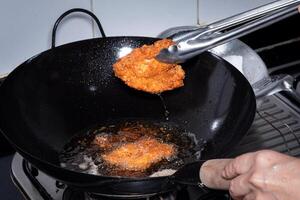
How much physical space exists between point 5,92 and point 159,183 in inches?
14.8

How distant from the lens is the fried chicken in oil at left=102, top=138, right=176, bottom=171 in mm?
910

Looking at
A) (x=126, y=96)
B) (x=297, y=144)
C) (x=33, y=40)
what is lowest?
(x=297, y=144)

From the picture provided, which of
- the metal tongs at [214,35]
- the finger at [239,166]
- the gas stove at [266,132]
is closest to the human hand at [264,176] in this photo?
the finger at [239,166]

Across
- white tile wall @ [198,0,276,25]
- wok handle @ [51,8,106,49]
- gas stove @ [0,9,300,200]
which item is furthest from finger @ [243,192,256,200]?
white tile wall @ [198,0,276,25]

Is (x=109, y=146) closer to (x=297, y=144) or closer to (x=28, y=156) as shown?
(x=28, y=156)

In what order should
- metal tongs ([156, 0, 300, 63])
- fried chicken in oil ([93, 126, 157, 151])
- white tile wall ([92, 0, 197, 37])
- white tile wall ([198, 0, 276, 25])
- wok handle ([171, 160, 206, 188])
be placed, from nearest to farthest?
wok handle ([171, 160, 206, 188]) < metal tongs ([156, 0, 300, 63]) < fried chicken in oil ([93, 126, 157, 151]) < white tile wall ([92, 0, 197, 37]) < white tile wall ([198, 0, 276, 25])

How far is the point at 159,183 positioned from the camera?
0.67 meters

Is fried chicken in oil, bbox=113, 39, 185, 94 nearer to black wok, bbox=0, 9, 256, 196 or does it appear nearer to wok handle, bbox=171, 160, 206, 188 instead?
black wok, bbox=0, 9, 256, 196

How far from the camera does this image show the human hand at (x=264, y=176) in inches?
20.9

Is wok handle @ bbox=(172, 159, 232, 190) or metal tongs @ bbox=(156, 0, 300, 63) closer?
wok handle @ bbox=(172, 159, 232, 190)

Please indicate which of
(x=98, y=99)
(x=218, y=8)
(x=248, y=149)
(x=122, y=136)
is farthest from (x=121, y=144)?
(x=218, y=8)

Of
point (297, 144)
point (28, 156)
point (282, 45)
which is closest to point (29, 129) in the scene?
point (28, 156)

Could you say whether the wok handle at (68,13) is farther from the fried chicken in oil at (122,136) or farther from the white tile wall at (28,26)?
the fried chicken in oil at (122,136)

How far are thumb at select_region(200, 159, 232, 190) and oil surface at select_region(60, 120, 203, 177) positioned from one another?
0.76 ft
